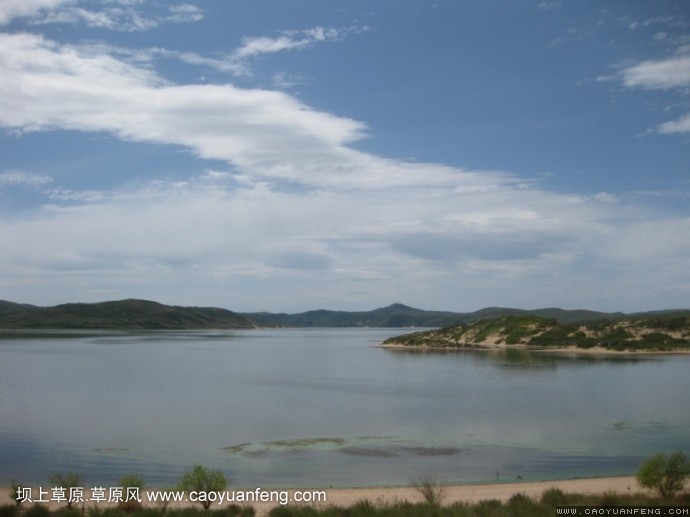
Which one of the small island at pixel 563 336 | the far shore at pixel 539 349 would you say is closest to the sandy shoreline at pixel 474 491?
the far shore at pixel 539 349

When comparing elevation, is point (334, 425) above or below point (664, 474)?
below

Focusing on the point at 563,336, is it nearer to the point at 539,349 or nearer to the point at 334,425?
the point at 539,349

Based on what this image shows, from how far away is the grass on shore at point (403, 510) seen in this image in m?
13.3

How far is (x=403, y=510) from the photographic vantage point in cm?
1368

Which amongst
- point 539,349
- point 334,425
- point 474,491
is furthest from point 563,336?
point 474,491

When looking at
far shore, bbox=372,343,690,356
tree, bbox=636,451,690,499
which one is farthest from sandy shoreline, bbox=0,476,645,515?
far shore, bbox=372,343,690,356

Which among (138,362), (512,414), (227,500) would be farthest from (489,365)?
(227,500)

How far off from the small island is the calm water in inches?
1570

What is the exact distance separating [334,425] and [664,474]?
18.0 metres

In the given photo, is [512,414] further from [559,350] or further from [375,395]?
[559,350]

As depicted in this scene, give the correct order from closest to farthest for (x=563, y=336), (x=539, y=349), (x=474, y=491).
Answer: (x=474, y=491), (x=539, y=349), (x=563, y=336)

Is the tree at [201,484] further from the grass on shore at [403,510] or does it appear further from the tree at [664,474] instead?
the tree at [664,474]

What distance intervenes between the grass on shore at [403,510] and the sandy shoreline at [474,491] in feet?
5.22

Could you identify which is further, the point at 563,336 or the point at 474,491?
the point at 563,336
